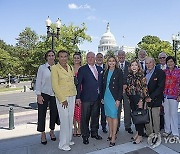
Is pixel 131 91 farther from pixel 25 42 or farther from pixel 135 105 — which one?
pixel 25 42

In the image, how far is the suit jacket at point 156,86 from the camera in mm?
4909

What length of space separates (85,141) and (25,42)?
77.7 m

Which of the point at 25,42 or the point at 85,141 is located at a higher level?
the point at 25,42

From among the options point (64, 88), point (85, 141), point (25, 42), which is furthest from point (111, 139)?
point (25, 42)

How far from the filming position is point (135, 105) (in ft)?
15.8

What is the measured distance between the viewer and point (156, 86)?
4953mm

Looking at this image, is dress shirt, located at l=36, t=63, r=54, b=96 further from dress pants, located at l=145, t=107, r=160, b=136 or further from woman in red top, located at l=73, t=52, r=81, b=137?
dress pants, located at l=145, t=107, r=160, b=136

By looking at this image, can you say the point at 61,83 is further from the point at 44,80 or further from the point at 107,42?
the point at 107,42

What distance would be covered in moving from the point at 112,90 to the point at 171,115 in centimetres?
163

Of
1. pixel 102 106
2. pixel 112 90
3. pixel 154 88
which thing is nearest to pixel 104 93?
pixel 112 90

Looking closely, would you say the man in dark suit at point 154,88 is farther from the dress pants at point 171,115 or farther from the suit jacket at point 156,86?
the dress pants at point 171,115

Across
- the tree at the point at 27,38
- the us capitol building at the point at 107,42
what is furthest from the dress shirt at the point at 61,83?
the us capitol building at the point at 107,42

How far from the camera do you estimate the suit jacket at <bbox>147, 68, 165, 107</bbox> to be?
4.91 m

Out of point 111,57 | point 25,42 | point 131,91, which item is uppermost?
point 25,42
